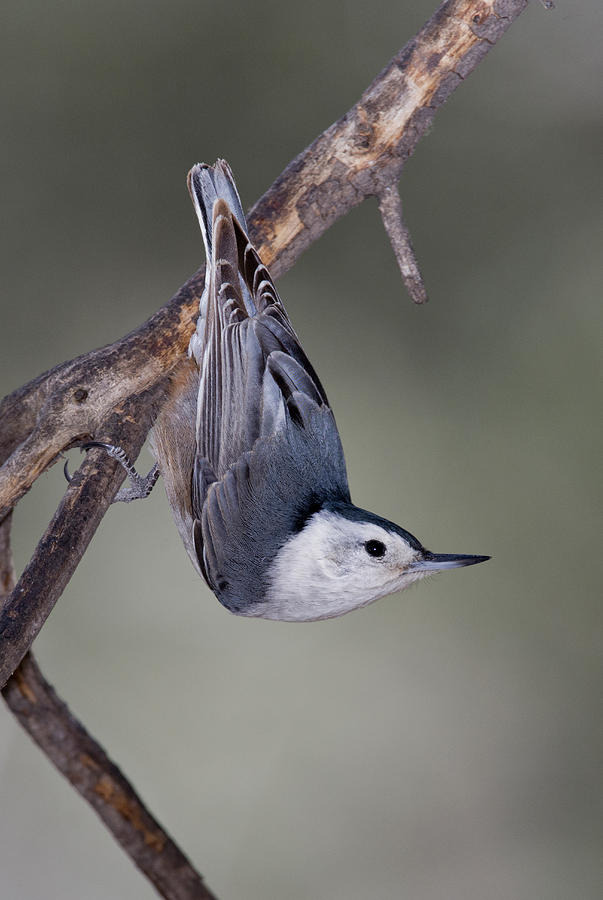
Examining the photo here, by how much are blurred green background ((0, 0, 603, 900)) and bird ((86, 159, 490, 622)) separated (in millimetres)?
956

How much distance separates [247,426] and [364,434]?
1096 mm

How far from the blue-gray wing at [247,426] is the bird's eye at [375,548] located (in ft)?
0.48

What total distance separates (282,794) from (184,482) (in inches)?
46.0

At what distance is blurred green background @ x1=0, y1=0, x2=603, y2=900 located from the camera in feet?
8.75

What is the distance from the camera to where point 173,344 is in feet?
5.86

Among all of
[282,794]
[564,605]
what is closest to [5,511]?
[282,794]

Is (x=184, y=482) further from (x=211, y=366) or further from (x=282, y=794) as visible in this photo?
(x=282, y=794)

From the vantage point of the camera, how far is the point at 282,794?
8.69 feet

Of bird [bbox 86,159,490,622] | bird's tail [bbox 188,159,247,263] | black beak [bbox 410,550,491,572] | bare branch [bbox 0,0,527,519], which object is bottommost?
black beak [bbox 410,550,491,572]

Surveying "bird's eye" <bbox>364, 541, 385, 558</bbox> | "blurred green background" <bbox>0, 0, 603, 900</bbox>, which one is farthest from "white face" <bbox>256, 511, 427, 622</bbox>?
"blurred green background" <bbox>0, 0, 603, 900</bbox>

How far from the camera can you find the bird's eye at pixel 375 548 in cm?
164

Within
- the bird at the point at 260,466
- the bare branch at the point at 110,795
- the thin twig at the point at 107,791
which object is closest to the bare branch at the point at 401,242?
the bird at the point at 260,466

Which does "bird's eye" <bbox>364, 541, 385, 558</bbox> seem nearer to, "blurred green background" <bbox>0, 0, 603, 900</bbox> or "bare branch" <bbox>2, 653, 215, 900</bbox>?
"bare branch" <bbox>2, 653, 215, 900</bbox>

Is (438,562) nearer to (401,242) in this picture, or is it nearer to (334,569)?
(334,569)
